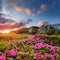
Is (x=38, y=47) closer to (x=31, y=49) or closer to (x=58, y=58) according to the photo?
(x=31, y=49)

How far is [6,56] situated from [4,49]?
1.11 m

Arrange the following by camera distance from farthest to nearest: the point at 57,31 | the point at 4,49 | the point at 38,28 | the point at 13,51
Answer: the point at 38,28
the point at 57,31
the point at 4,49
the point at 13,51

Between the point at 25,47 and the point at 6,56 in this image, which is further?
the point at 25,47

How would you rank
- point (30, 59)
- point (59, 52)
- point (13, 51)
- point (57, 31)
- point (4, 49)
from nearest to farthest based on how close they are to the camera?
point (30, 59), point (13, 51), point (4, 49), point (59, 52), point (57, 31)

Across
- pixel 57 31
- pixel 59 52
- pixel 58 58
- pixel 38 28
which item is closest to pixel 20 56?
pixel 58 58

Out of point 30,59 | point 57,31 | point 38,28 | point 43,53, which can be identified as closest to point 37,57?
point 30,59

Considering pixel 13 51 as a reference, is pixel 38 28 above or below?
above

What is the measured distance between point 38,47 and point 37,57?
160 cm

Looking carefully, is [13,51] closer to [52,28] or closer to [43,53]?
[43,53]

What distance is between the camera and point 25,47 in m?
10.4

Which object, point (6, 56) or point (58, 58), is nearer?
point (6, 56)

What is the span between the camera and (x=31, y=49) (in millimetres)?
10164

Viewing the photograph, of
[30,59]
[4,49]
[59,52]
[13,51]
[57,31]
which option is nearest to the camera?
[30,59]

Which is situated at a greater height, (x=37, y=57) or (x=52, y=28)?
(x=52, y=28)
